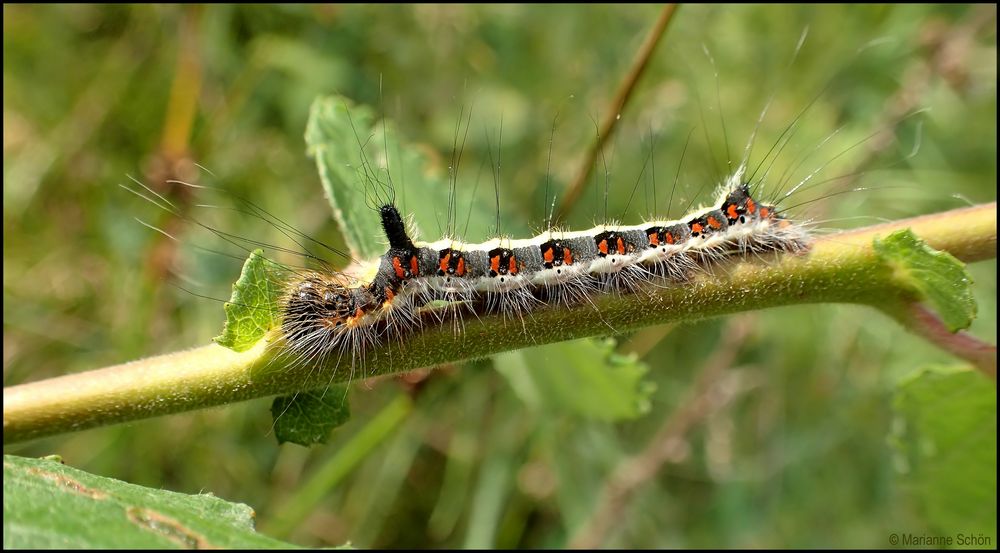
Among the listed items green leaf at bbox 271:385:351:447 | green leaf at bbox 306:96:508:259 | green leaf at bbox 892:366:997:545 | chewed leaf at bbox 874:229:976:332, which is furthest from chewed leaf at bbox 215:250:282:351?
green leaf at bbox 892:366:997:545

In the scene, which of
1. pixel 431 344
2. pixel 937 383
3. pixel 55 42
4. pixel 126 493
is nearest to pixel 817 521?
pixel 937 383

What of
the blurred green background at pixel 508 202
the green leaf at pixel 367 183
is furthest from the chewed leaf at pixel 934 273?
the blurred green background at pixel 508 202

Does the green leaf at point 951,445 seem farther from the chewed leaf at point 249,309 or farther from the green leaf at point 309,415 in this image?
the chewed leaf at point 249,309

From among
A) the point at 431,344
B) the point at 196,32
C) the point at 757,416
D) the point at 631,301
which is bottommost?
the point at 431,344

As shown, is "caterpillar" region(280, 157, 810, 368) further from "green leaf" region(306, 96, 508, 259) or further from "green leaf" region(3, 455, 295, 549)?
"green leaf" region(3, 455, 295, 549)

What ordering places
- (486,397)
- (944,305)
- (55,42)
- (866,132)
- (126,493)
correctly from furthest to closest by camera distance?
(55,42)
(486,397)
(866,132)
(944,305)
(126,493)

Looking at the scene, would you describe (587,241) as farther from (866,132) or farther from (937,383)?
(866,132)
